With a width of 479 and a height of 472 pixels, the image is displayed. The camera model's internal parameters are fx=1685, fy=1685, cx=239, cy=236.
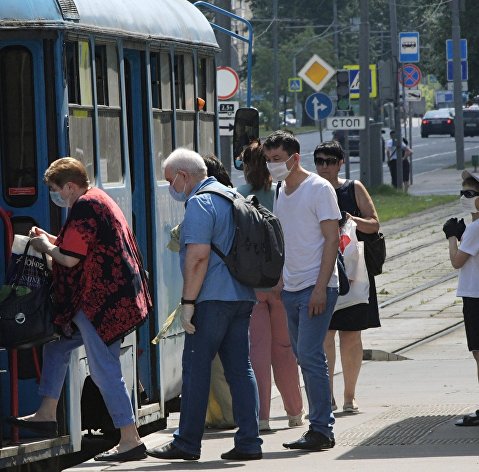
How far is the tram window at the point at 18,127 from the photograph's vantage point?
8.10 m

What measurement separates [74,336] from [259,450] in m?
1.12

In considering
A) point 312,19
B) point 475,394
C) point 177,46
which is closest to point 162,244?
point 177,46

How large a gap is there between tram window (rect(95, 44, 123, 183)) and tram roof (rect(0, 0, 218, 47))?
0.15m

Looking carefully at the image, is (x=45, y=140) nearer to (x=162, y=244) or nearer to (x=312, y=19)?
(x=162, y=244)

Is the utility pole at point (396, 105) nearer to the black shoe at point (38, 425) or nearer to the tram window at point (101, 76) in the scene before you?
the tram window at point (101, 76)

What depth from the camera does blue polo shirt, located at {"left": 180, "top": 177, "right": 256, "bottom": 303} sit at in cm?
817

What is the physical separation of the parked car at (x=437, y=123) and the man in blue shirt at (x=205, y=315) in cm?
7288

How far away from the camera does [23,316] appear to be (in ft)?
25.7

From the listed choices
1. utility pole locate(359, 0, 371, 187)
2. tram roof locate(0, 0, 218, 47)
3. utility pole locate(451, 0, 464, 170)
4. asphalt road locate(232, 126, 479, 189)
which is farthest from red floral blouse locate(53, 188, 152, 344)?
utility pole locate(451, 0, 464, 170)

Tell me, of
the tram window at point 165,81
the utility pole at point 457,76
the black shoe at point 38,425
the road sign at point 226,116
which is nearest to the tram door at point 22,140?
the black shoe at point 38,425

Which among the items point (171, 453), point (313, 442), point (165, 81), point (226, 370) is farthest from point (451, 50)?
point (171, 453)

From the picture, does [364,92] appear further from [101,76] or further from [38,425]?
[38,425]

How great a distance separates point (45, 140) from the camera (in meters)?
8.11

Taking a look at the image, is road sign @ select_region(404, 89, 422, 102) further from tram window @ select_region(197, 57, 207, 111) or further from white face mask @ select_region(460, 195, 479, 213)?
white face mask @ select_region(460, 195, 479, 213)
